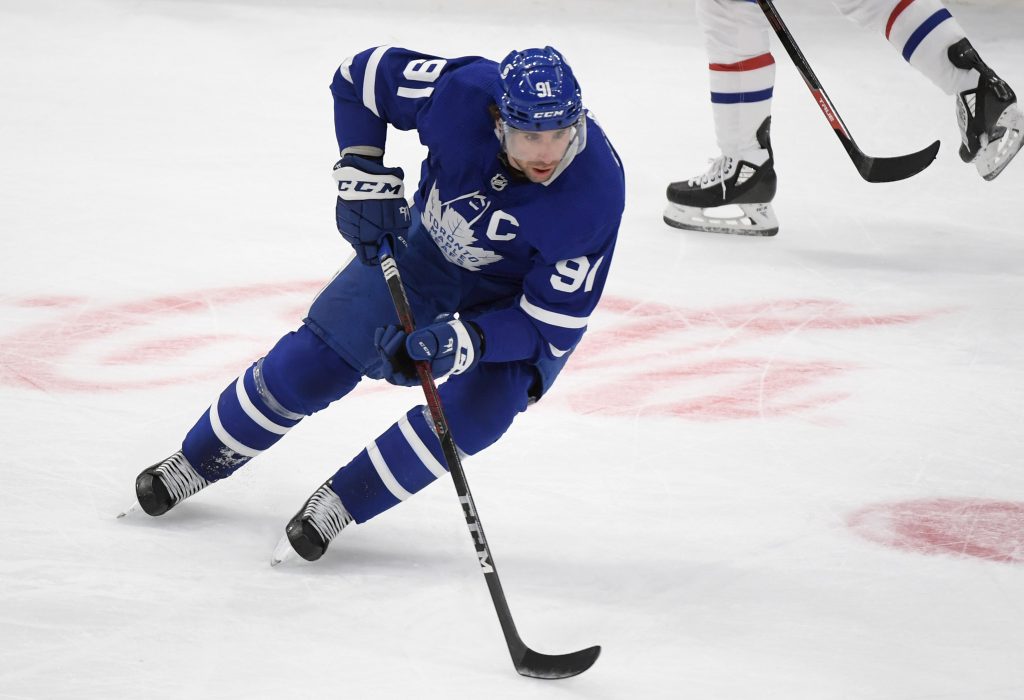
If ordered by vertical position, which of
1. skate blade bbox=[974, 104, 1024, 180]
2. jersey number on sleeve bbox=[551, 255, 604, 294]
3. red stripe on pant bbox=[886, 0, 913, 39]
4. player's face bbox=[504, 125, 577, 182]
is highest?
player's face bbox=[504, 125, 577, 182]

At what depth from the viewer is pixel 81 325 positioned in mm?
3123

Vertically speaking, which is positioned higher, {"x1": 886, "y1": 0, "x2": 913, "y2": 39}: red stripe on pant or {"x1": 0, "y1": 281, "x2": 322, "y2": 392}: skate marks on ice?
{"x1": 886, "y1": 0, "x2": 913, "y2": 39}: red stripe on pant

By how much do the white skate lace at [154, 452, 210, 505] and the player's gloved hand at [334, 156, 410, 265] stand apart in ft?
1.64

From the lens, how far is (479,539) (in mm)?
1962

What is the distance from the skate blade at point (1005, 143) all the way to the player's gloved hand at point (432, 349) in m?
2.36

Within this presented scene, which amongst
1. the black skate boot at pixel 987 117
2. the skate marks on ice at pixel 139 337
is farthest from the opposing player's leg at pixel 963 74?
the skate marks on ice at pixel 139 337

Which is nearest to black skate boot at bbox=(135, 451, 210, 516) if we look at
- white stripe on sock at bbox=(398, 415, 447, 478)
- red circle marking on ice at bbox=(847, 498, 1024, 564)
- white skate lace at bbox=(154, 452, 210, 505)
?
white skate lace at bbox=(154, 452, 210, 505)

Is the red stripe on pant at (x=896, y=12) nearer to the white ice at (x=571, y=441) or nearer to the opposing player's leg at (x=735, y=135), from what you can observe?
the opposing player's leg at (x=735, y=135)

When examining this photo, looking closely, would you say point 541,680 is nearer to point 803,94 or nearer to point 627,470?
point 627,470

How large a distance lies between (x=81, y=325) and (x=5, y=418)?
1.82 feet

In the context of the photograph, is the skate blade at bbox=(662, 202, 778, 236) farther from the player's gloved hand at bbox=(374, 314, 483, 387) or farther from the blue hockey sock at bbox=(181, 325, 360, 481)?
the player's gloved hand at bbox=(374, 314, 483, 387)

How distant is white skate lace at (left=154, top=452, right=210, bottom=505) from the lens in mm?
2230

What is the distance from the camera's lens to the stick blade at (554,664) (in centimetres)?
182

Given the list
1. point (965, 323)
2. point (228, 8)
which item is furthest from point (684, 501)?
point (228, 8)
